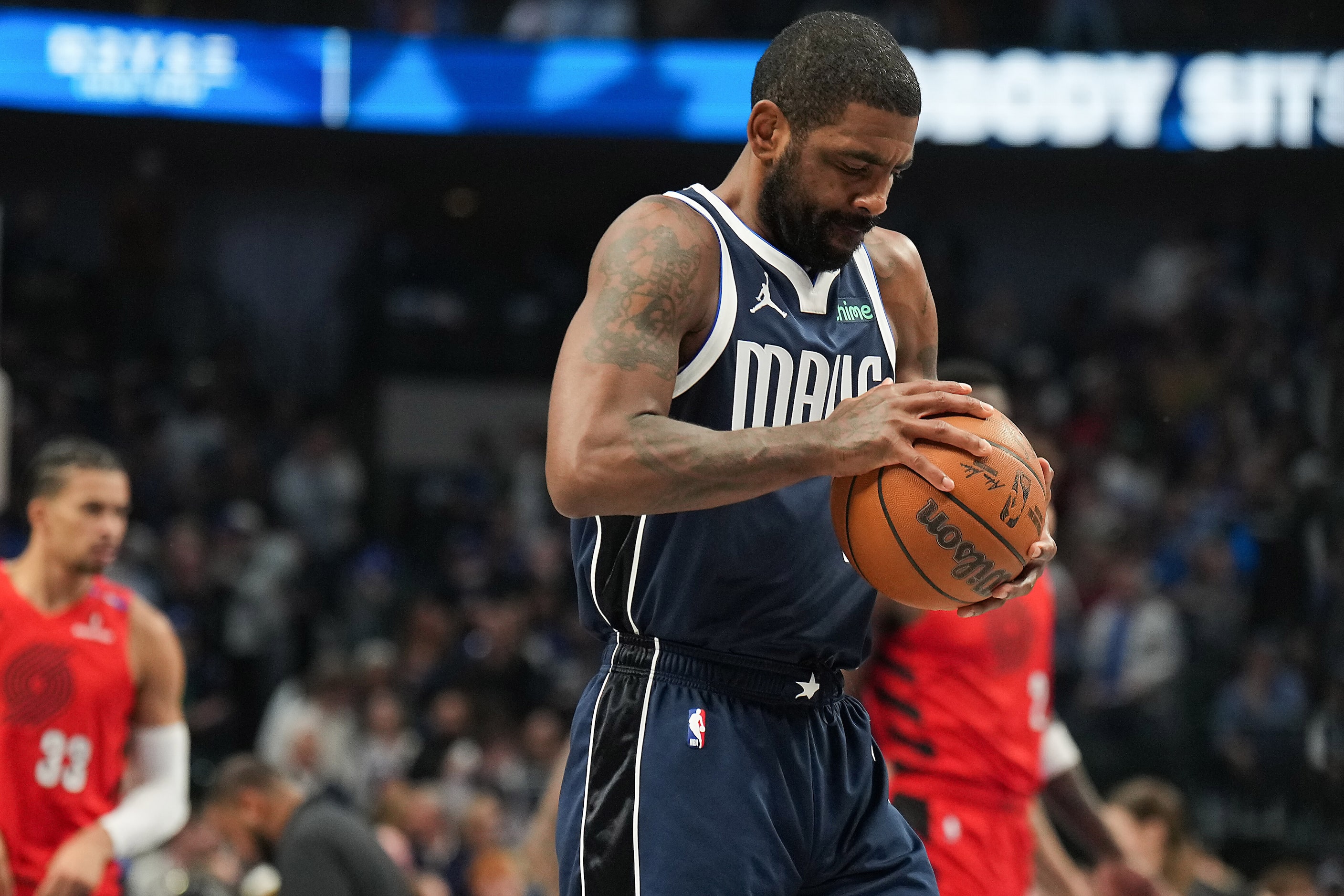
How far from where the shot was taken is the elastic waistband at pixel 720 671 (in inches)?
109

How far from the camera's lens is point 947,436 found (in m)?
2.55

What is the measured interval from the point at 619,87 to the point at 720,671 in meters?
10.0

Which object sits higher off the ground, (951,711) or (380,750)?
(951,711)

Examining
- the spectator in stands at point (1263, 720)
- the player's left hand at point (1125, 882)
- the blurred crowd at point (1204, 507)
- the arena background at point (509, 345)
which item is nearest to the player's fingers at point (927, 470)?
the player's left hand at point (1125, 882)

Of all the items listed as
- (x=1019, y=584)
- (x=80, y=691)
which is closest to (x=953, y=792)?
(x=1019, y=584)

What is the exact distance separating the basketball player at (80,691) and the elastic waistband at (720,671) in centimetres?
232

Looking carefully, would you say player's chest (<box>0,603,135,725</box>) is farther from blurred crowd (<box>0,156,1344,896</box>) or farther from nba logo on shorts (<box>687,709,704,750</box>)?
blurred crowd (<box>0,156,1344,896</box>)

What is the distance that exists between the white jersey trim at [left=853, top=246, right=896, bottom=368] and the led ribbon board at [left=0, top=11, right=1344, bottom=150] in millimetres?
9277

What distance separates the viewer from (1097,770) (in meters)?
9.74

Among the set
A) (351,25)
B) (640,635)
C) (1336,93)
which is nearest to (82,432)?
(351,25)

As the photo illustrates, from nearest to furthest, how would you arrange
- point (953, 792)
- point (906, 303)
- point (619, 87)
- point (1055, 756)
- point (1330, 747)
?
point (906, 303) → point (953, 792) → point (1055, 756) → point (1330, 747) → point (619, 87)

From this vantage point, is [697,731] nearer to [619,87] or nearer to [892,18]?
[619,87]

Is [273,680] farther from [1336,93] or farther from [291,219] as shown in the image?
[1336,93]

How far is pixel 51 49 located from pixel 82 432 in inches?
123
